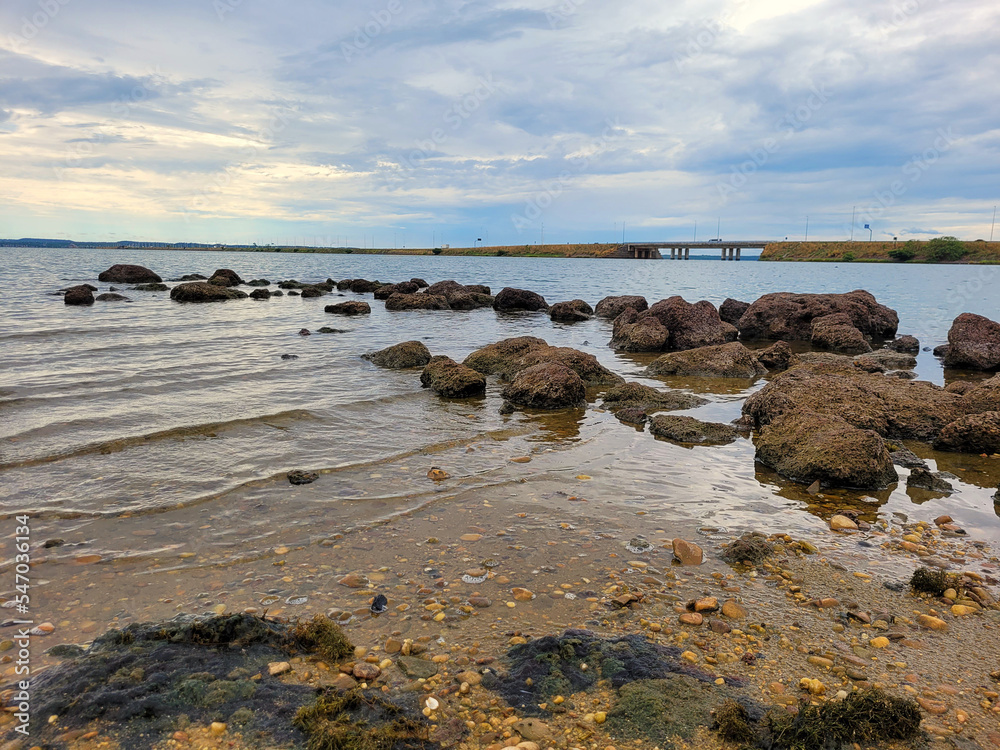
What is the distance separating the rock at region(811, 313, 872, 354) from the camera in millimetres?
22500

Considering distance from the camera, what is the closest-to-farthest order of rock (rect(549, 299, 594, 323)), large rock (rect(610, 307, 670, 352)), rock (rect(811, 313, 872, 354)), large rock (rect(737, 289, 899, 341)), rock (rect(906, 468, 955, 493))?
rock (rect(906, 468, 955, 493)) < large rock (rect(610, 307, 670, 352)) < rock (rect(811, 313, 872, 354)) < large rock (rect(737, 289, 899, 341)) < rock (rect(549, 299, 594, 323))

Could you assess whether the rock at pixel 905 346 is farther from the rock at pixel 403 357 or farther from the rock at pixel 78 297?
the rock at pixel 78 297

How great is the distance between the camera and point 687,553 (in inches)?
230

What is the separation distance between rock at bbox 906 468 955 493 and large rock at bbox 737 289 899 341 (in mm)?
18894

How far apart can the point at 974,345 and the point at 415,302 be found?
2792cm

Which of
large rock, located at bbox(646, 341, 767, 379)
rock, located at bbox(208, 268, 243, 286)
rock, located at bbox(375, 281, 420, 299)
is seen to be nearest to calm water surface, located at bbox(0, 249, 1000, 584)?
large rock, located at bbox(646, 341, 767, 379)

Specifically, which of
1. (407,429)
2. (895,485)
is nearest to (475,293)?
(407,429)

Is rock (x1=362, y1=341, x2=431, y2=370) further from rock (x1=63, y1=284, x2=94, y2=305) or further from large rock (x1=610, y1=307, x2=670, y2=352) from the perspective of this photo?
rock (x1=63, y1=284, x2=94, y2=305)

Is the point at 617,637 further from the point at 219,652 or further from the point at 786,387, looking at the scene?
the point at 786,387

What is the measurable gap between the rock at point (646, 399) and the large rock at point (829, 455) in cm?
356

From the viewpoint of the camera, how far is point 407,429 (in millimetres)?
10836

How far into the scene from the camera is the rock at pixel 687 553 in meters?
5.77

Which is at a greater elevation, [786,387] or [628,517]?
[786,387]

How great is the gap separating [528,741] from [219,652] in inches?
89.4
